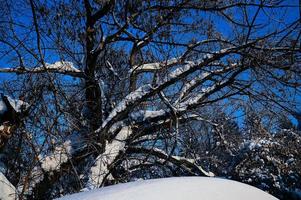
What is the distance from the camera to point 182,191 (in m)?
1.02

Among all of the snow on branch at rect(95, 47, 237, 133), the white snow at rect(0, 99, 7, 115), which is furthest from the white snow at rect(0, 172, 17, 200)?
the snow on branch at rect(95, 47, 237, 133)

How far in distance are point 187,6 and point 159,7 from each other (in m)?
0.57

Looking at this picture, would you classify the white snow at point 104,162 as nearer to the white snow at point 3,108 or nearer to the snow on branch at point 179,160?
the snow on branch at point 179,160

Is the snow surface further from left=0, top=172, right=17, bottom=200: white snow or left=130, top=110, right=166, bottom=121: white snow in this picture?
left=130, top=110, right=166, bottom=121: white snow

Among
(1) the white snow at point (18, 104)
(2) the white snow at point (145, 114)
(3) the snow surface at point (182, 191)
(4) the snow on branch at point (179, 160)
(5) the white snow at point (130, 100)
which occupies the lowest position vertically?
(3) the snow surface at point (182, 191)

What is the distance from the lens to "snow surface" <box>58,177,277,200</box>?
975 millimetres

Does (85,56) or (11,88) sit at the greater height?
(85,56)

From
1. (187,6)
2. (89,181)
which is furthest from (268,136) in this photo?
(89,181)

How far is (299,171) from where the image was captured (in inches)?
320

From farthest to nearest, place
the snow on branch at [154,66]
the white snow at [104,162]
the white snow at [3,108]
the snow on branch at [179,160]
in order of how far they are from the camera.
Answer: the snow on branch at [179,160] → the snow on branch at [154,66] → the white snow at [104,162] → the white snow at [3,108]

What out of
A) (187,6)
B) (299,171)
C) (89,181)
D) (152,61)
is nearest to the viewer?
(89,181)

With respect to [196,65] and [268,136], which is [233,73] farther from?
[268,136]

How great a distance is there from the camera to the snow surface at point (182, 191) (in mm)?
975

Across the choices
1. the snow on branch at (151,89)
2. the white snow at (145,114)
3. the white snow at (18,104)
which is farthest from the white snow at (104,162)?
the white snow at (18,104)
